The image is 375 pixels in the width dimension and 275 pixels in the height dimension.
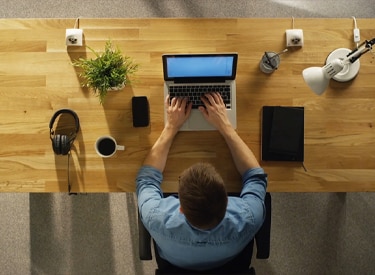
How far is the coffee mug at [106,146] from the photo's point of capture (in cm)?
146

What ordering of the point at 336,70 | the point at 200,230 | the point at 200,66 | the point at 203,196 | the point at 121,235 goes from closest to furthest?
1. the point at 203,196
2. the point at 200,230
3. the point at 336,70
4. the point at 200,66
5. the point at 121,235

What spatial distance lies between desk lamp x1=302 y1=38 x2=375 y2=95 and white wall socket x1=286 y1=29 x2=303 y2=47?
0.15 meters

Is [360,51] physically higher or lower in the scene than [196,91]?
higher

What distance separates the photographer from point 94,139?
151 centimetres

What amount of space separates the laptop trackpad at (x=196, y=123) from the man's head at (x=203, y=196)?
0.43 meters

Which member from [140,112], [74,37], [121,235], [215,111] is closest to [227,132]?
[215,111]

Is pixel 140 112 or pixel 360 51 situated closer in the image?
pixel 360 51

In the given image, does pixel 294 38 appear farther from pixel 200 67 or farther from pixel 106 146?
pixel 106 146

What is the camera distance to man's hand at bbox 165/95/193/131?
149 cm

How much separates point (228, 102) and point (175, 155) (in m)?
Result: 0.34

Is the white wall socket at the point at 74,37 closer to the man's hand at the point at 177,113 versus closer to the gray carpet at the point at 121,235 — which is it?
the man's hand at the point at 177,113

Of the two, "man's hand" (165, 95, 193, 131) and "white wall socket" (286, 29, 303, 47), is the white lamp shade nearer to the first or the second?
"white wall socket" (286, 29, 303, 47)

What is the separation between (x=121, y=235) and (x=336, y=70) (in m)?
1.62

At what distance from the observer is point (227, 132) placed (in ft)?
4.83
